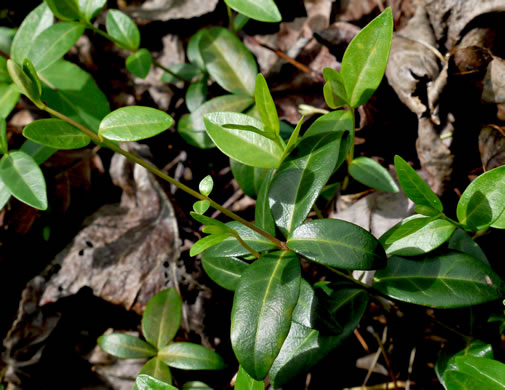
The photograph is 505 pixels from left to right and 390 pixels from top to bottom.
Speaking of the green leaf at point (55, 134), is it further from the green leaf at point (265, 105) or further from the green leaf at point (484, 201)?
the green leaf at point (484, 201)

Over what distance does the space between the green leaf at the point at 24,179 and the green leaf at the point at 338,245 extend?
953 millimetres

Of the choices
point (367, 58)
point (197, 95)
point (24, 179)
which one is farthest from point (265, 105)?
point (197, 95)

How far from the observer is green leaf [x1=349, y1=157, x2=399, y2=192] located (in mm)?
1725

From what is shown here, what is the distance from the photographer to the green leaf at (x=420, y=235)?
1.39 m

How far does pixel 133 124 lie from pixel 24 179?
555 mm

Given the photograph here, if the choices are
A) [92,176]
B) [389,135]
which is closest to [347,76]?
[389,135]

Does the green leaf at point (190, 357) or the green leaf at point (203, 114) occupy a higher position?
the green leaf at point (203, 114)

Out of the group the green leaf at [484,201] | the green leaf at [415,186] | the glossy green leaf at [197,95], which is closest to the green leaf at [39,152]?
the glossy green leaf at [197,95]

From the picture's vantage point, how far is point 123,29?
87.0 inches

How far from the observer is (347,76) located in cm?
148

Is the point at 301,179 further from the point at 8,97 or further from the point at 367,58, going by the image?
the point at 8,97

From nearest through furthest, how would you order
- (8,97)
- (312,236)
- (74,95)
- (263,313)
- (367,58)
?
(263,313), (312,236), (367,58), (8,97), (74,95)

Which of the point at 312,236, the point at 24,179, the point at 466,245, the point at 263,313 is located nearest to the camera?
the point at 263,313

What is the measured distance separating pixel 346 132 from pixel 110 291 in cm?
149
